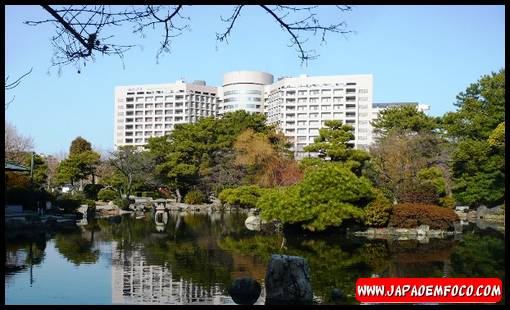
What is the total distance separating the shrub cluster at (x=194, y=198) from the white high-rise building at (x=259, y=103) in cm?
3071

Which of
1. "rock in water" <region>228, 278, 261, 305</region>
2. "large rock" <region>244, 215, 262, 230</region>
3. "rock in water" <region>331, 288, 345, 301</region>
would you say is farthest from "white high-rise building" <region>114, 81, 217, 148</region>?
"rock in water" <region>331, 288, 345, 301</region>

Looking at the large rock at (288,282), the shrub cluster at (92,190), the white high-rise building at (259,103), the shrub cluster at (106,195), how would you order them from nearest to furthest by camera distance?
the large rock at (288,282) < the shrub cluster at (106,195) < the shrub cluster at (92,190) < the white high-rise building at (259,103)

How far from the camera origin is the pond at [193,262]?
7.38m

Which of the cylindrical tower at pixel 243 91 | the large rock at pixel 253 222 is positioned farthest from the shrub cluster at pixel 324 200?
the cylindrical tower at pixel 243 91

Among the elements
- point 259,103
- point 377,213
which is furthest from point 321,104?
point 377,213

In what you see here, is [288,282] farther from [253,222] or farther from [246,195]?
[246,195]

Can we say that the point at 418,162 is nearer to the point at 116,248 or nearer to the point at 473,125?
the point at 473,125

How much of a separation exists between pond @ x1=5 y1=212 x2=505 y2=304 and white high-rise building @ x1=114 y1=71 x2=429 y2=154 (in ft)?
142

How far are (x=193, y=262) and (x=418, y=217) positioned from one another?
8408 millimetres

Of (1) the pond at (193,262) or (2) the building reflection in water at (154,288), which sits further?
(1) the pond at (193,262)

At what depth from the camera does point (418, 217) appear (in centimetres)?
1596

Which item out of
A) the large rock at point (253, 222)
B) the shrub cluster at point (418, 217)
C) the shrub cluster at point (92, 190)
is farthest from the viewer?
the shrub cluster at point (92, 190)

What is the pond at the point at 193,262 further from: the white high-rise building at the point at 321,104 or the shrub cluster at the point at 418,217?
the white high-rise building at the point at 321,104

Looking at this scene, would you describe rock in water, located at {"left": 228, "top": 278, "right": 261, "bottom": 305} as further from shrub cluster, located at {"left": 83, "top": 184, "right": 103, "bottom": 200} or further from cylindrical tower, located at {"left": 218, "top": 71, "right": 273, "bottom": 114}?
cylindrical tower, located at {"left": 218, "top": 71, "right": 273, "bottom": 114}
